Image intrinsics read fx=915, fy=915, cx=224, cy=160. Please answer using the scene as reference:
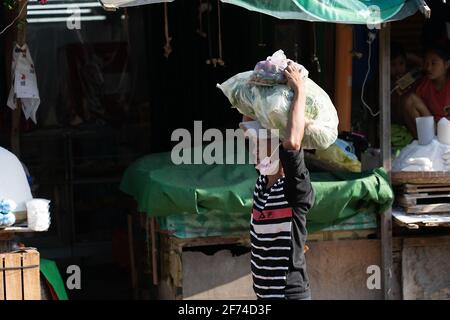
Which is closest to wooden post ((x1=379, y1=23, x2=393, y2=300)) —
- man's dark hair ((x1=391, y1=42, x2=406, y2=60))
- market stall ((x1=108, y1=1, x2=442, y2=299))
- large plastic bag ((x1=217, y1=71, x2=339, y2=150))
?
market stall ((x1=108, y1=1, x2=442, y2=299))

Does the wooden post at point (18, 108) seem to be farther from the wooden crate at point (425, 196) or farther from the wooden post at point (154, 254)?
the wooden crate at point (425, 196)

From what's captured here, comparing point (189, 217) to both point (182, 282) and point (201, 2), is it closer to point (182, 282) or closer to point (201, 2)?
point (182, 282)

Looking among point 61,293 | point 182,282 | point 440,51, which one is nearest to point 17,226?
point 61,293

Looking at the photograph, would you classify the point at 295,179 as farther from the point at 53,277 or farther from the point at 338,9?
the point at 53,277

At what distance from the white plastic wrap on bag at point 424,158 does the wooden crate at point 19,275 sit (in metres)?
2.65

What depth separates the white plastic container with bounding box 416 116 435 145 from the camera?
6.67 m

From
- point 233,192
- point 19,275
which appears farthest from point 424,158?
point 19,275

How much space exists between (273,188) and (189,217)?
6.14 ft

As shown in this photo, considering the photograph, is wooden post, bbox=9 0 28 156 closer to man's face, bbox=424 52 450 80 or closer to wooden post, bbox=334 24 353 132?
wooden post, bbox=334 24 353 132

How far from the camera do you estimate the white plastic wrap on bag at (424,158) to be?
254 inches

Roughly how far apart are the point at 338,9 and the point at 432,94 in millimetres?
1448

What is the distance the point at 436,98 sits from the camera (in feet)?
22.9

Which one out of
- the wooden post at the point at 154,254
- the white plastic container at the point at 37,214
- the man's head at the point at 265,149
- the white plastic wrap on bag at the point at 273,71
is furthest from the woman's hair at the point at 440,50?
the white plastic container at the point at 37,214

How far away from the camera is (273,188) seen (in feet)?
14.8
